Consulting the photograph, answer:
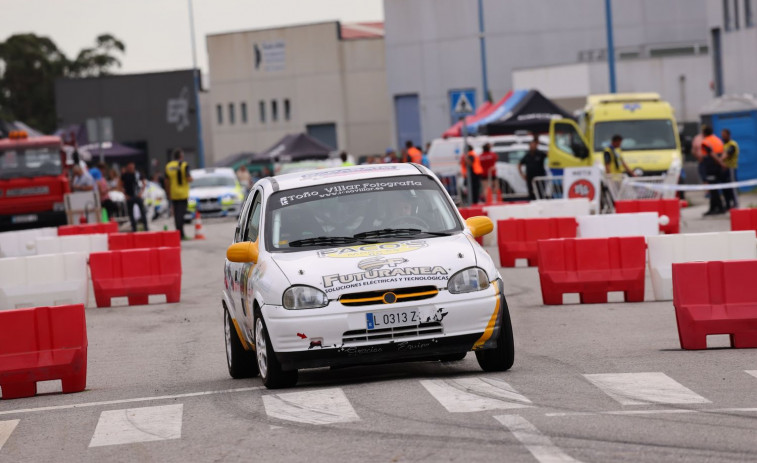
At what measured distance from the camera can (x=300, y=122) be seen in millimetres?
96250

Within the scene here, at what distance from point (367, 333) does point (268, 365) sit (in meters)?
0.75

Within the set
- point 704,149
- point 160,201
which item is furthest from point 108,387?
point 160,201

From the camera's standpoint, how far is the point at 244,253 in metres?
11.3

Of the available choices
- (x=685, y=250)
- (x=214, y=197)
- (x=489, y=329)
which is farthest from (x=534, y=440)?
(x=214, y=197)

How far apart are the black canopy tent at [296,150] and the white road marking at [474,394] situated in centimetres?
5699

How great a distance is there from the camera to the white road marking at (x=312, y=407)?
926 centimetres

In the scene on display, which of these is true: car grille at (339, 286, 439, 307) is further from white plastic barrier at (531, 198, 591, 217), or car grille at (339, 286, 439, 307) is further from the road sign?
the road sign

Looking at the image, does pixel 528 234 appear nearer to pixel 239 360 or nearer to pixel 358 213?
pixel 239 360

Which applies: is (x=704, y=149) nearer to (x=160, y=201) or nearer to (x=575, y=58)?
(x=160, y=201)

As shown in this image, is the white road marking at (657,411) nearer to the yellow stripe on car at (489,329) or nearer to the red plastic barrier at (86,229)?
the yellow stripe on car at (489,329)

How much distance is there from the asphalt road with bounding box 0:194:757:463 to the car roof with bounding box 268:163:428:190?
4.73 ft

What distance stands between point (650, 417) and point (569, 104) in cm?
5745

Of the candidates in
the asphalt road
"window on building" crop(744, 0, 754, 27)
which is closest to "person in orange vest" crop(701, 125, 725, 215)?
"window on building" crop(744, 0, 754, 27)

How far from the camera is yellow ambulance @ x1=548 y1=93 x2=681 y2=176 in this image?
3406cm
